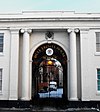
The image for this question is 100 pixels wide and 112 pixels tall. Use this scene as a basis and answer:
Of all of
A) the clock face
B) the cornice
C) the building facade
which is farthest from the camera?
the clock face

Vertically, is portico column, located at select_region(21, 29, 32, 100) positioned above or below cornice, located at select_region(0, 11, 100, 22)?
below

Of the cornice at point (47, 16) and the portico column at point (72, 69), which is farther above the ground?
the cornice at point (47, 16)

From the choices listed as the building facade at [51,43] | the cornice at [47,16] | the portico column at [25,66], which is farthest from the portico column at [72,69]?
the portico column at [25,66]

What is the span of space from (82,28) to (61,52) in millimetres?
2631

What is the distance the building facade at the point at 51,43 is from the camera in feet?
63.1

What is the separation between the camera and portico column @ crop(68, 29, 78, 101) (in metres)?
19.1

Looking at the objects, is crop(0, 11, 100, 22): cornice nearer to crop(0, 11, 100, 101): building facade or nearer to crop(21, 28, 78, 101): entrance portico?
crop(0, 11, 100, 101): building facade

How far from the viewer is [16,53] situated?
19609mm

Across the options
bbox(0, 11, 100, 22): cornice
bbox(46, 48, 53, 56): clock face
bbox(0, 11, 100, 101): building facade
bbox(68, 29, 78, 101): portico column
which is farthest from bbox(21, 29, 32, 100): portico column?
bbox(68, 29, 78, 101): portico column

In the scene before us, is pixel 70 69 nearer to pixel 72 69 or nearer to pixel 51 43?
pixel 72 69

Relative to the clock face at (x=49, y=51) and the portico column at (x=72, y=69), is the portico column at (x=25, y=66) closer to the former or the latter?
the clock face at (x=49, y=51)

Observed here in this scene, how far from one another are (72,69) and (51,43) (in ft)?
9.37

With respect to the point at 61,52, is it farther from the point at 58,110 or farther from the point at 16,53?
the point at 58,110

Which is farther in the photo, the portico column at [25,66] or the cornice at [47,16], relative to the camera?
the cornice at [47,16]
